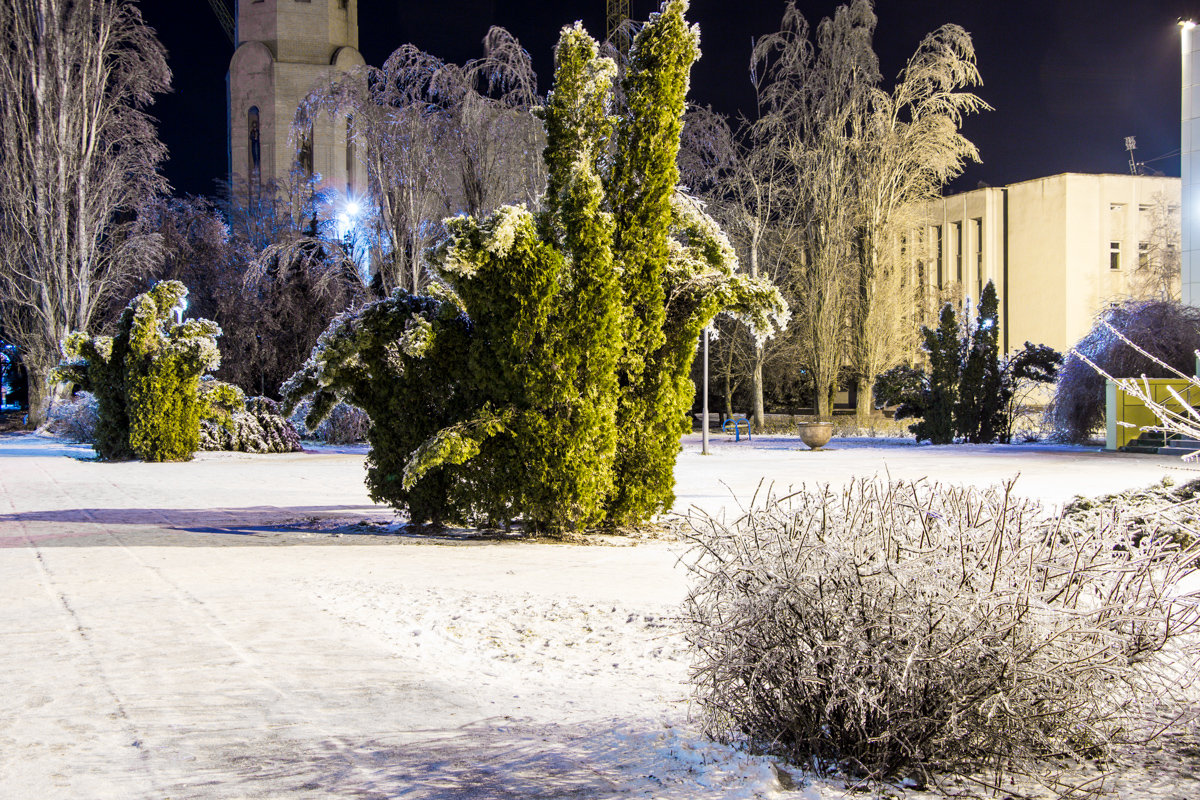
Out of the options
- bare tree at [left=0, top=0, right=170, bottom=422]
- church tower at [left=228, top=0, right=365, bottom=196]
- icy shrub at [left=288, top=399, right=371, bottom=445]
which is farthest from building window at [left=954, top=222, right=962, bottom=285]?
bare tree at [left=0, top=0, right=170, bottom=422]

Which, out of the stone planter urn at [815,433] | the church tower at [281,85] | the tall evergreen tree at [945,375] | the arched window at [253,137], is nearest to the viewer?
the stone planter urn at [815,433]

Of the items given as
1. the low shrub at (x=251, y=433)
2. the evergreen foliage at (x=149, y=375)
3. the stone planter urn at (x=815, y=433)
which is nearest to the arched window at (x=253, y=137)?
the low shrub at (x=251, y=433)

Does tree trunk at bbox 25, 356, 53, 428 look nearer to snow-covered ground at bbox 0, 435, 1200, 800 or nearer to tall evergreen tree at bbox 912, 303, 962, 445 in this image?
snow-covered ground at bbox 0, 435, 1200, 800

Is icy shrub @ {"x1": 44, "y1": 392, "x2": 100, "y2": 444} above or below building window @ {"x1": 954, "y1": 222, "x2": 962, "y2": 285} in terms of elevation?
below

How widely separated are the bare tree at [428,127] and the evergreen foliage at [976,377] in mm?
11964

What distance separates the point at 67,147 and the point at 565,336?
26943 mm

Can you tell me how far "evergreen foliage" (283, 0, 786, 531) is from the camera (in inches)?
362

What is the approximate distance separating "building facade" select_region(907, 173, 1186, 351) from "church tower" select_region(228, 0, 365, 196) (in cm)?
Answer: 3050

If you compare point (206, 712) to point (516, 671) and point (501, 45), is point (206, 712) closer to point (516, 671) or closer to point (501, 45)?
point (516, 671)

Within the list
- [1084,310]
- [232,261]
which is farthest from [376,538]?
[1084,310]

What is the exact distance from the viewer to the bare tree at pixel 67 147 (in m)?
29.4

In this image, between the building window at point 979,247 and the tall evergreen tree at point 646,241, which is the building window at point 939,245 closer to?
the building window at point 979,247

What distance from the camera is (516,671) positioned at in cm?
500

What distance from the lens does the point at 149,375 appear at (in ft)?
64.2
